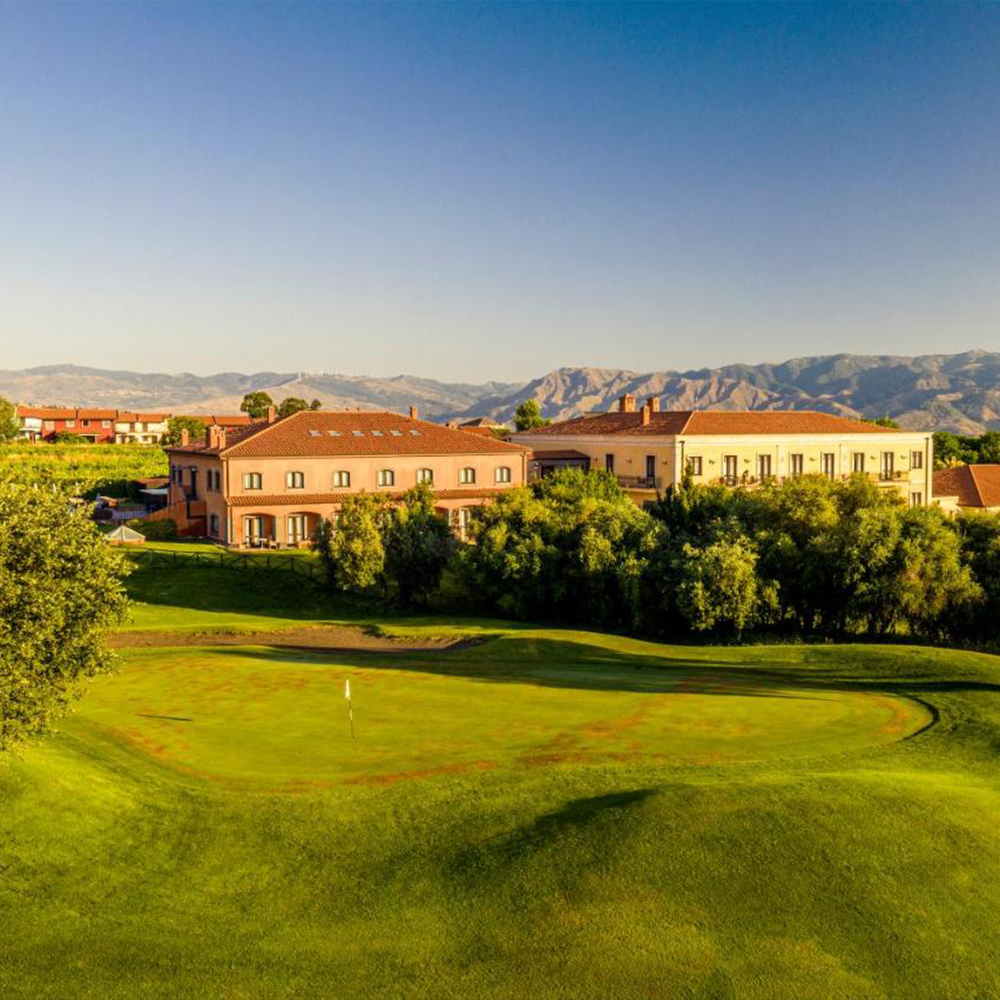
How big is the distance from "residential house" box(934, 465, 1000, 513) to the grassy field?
65.5 m

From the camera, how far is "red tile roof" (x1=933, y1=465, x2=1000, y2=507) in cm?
9119

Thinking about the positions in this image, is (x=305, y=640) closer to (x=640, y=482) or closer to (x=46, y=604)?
(x=46, y=604)

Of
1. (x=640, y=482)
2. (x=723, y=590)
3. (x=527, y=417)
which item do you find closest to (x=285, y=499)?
(x=640, y=482)

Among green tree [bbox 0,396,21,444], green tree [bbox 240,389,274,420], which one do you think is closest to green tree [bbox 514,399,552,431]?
green tree [bbox 240,389,274,420]

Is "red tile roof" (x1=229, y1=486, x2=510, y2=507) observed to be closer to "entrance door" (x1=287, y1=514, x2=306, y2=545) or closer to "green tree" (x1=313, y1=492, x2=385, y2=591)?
"entrance door" (x1=287, y1=514, x2=306, y2=545)

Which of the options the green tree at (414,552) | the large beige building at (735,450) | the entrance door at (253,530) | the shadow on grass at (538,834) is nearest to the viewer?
the shadow on grass at (538,834)

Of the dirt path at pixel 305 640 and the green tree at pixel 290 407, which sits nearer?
the dirt path at pixel 305 640

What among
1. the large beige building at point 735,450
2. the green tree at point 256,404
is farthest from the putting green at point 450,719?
the green tree at point 256,404

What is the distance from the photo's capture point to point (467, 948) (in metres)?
15.0

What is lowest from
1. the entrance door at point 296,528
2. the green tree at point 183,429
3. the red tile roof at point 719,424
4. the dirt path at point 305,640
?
the dirt path at point 305,640

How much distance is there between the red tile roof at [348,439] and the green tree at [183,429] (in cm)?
5562

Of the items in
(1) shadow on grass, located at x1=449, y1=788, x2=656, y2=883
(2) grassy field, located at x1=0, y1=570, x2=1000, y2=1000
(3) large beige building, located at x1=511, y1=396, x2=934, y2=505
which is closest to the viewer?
(2) grassy field, located at x1=0, y1=570, x2=1000, y2=1000

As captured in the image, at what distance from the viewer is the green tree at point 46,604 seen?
1950cm

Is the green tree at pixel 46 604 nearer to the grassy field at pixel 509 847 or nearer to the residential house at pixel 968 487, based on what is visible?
the grassy field at pixel 509 847
